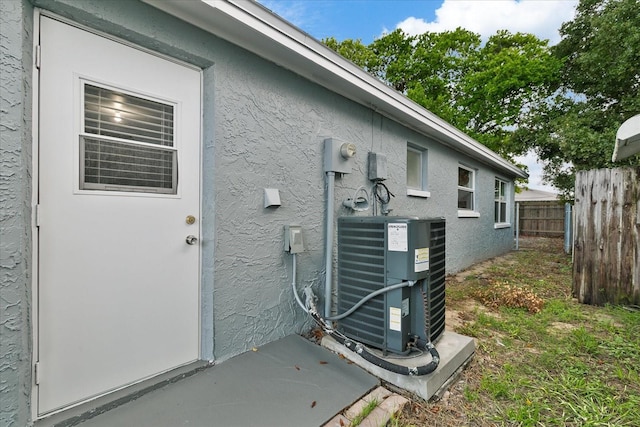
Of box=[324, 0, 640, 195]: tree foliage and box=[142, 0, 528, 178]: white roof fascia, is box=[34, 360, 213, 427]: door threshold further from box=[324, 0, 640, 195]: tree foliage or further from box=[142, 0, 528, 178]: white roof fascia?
box=[324, 0, 640, 195]: tree foliage

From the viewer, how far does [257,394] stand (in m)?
1.87

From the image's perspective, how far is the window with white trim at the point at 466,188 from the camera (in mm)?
6805

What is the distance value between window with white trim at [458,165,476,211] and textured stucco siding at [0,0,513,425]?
4048 mm

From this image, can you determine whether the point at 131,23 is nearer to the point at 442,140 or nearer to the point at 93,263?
the point at 93,263

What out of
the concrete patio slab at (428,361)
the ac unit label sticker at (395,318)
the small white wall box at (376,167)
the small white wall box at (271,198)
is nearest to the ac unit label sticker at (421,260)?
the ac unit label sticker at (395,318)

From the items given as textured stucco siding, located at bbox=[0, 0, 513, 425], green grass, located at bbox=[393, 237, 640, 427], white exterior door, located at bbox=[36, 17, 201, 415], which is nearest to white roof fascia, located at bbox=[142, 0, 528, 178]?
textured stucco siding, located at bbox=[0, 0, 513, 425]

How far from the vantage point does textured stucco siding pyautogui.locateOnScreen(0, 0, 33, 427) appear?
1.39m

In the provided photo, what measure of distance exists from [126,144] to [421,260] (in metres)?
2.17

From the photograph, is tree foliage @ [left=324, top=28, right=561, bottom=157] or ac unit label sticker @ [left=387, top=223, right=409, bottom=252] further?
tree foliage @ [left=324, top=28, right=561, bottom=157]

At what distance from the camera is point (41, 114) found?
1.58 meters

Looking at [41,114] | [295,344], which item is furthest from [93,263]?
[295,344]

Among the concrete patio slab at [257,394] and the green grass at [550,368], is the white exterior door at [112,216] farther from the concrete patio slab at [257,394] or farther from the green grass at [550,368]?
the green grass at [550,368]

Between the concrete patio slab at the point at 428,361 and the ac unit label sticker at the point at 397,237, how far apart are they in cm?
83

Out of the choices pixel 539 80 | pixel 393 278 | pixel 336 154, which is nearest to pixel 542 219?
pixel 539 80
